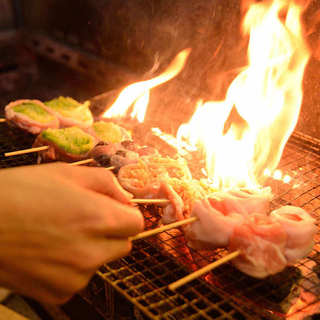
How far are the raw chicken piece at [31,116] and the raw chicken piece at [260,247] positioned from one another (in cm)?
243

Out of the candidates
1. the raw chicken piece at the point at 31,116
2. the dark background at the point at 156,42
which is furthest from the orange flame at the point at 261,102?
the raw chicken piece at the point at 31,116

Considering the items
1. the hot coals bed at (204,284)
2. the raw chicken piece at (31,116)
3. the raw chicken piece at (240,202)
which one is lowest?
the hot coals bed at (204,284)

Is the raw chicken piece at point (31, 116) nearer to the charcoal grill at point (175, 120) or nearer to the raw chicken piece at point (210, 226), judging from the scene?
the charcoal grill at point (175, 120)

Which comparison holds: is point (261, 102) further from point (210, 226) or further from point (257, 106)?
point (210, 226)

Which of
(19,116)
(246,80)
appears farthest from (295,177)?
(19,116)

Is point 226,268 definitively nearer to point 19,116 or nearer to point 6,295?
point 6,295

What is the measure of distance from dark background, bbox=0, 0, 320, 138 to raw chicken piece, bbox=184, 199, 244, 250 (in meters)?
2.24

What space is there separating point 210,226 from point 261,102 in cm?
224

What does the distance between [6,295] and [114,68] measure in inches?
143

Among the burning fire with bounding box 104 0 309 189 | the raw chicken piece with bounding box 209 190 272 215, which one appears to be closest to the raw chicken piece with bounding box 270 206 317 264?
the raw chicken piece with bounding box 209 190 272 215

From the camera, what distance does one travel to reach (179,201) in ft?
10.1

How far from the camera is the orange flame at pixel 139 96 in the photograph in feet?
15.5

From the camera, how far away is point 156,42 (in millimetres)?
5312

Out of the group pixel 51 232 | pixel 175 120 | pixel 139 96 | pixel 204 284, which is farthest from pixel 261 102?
pixel 51 232
